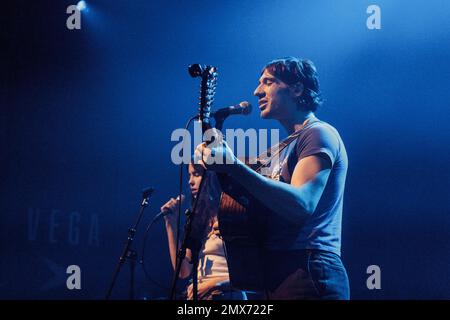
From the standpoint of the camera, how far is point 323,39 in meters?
3.59

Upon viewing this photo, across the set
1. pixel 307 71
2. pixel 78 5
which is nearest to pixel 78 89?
pixel 78 5

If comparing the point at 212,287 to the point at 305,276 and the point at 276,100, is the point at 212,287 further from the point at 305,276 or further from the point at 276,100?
the point at 276,100

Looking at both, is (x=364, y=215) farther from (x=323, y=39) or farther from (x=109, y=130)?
(x=109, y=130)

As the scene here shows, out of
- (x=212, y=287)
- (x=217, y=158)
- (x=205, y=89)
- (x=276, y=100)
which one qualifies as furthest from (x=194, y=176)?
(x=217, y=158)

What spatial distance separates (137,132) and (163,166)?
39cm

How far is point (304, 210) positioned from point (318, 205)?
18cm

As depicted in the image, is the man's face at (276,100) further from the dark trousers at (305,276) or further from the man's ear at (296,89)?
the dark trousers at (305,276)

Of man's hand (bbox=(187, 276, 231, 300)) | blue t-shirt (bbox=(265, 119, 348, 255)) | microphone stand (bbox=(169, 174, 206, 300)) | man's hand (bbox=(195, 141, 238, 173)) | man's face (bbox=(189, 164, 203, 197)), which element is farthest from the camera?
man's face (bbox=(189, 164, 203, 197))

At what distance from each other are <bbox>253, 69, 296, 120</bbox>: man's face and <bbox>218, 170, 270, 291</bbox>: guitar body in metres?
0.48

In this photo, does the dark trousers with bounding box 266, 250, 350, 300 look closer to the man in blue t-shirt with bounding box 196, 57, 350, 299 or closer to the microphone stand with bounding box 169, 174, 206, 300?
the man in blue t-shirt with bounding box 196, 57, 350, 299

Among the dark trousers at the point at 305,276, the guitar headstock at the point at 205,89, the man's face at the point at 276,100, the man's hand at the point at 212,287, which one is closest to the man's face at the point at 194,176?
the man's hand at the point at 212,287

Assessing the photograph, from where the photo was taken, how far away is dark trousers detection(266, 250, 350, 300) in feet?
5.76

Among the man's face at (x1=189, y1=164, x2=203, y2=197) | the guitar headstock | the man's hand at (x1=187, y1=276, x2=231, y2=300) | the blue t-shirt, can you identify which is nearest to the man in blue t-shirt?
the blue t-shirt

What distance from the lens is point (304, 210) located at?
173 centimetres
